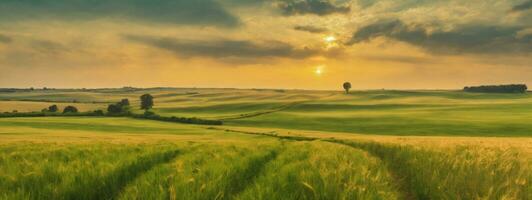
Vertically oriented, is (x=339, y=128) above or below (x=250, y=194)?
below

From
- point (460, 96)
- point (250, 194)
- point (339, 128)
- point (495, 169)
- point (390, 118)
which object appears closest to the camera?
point (250, 194)

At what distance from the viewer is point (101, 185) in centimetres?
664

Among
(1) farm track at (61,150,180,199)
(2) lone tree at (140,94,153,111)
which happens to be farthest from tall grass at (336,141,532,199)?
(2) lone tree at (140,94,153,111)

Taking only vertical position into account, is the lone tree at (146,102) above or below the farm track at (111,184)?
below

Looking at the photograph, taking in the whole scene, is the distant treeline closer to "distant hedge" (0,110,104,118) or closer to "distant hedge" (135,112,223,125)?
"distant hedge" (135,112,223,125)

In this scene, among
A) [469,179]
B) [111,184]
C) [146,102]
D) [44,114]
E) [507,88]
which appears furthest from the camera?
[507,88]

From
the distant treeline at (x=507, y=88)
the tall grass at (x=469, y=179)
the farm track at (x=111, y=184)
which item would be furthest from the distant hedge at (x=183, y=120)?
the distant treeline at (x=507, y=88)

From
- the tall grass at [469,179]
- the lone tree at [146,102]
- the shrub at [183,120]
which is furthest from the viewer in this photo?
the lone tree at [146,102]

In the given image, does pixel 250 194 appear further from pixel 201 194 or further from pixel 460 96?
pixel 460 96

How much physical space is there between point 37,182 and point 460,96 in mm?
183277

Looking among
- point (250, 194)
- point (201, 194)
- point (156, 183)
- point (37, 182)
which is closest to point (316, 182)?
point (250, 194)

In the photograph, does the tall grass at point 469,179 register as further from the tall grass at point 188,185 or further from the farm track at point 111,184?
the farm track at point 111,184

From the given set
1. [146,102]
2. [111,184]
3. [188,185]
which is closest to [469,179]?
[188,185]

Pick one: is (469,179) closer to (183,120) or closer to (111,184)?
(111,184)
